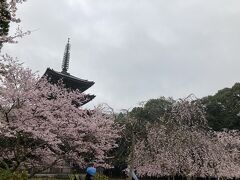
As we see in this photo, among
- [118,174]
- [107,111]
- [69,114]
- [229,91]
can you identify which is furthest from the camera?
[229,91]

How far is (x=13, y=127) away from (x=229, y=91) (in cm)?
4008

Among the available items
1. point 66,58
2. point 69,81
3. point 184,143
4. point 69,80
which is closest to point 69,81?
point 69,81

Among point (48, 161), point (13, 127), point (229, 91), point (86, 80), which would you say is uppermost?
point (229, 91)

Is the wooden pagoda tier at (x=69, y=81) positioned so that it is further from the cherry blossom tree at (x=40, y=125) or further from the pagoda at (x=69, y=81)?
the cherry blossom tree at (x=40, y=125)

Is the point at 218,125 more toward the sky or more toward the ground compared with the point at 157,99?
more toward the ground

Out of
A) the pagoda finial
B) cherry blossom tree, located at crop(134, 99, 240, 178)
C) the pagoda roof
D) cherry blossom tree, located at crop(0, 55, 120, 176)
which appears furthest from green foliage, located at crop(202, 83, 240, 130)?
cherry blossom tree, located at crop(0, 55, 120, 176)

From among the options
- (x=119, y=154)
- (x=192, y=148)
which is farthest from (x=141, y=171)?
(x=192, y=148)

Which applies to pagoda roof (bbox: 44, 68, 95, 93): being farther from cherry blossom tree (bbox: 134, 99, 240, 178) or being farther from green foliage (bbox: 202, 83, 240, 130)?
green foliage (bbox: 202, 83, 240, 130)

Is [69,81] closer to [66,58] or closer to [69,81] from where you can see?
[69,81]

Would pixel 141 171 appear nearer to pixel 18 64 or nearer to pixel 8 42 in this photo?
pixel 18 64

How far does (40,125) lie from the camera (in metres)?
13.5

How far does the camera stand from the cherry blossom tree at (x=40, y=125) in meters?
12.8

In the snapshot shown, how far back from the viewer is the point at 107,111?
→ 1795cm

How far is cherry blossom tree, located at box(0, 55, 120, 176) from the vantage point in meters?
12.8
